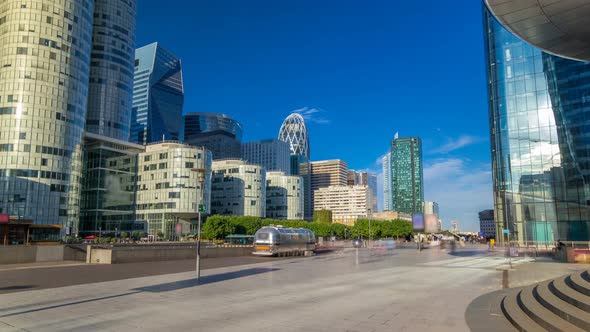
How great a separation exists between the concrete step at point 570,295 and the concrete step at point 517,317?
1185 mm

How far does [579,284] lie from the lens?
12.6 metres

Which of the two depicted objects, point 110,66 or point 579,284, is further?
point 110,66

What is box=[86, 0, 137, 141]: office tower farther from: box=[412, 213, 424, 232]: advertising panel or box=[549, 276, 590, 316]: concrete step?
box=[549, 276, 590, 316]: concrete step

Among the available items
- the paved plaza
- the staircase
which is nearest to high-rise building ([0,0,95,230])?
the paved plaza

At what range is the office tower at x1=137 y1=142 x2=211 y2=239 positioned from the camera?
12562cm

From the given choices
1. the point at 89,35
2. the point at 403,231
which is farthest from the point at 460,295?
the point at 403,231

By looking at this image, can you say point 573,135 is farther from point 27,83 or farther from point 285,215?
point 285,215

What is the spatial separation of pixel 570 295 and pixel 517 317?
1.64 m

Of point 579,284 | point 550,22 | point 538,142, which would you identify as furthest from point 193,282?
point 538,142

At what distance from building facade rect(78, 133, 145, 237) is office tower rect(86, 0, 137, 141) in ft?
79.7

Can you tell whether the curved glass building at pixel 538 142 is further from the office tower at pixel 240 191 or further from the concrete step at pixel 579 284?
the office tower at pixel 240 191

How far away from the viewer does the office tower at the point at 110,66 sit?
14462 cm

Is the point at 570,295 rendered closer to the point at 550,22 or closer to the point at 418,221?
the point at 550,22

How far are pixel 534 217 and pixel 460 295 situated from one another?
54.9 metres
